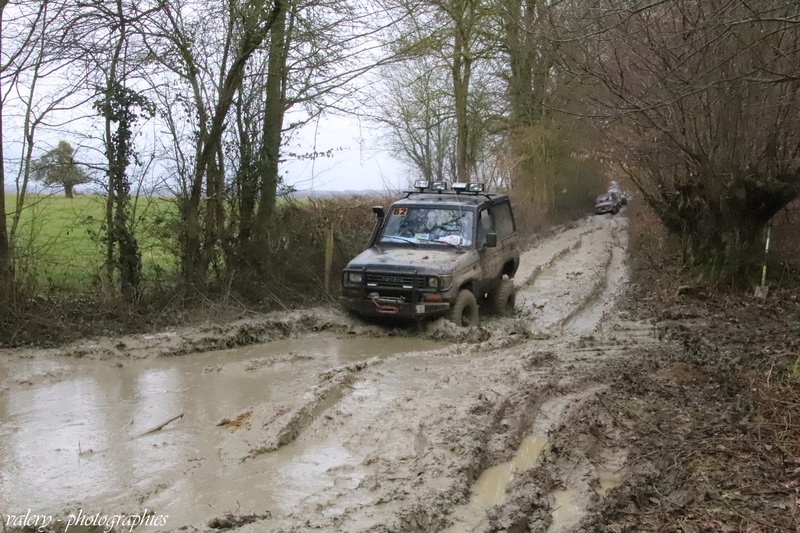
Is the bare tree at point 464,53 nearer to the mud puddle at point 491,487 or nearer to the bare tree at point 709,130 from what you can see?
the bare tree at point 709,130

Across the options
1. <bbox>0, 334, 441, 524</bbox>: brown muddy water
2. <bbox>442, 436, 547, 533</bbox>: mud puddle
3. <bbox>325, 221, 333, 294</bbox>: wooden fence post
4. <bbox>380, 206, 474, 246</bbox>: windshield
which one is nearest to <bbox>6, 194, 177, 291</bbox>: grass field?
<bbox>0, 334, 441, 524</bbox>: brown muddy water

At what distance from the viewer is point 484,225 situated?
36.8ft

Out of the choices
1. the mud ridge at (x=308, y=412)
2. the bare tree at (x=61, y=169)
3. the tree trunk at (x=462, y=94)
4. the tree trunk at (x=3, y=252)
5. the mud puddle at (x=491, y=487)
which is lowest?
the mud puddle at (x=491, y=487)

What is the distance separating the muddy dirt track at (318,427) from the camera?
4.64 meters

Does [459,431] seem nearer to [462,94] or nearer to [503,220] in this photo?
[503,220]

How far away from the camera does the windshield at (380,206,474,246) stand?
10.9 meters

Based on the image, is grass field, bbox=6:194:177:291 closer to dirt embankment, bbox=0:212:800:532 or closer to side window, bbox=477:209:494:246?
dirt embankment, bbox=0:212:800:532

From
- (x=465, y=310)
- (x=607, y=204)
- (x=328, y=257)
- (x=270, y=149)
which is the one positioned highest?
(x=270, y=149)

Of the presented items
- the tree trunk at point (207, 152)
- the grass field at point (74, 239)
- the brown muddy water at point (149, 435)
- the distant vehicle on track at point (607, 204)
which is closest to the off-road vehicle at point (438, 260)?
the brown muddy water at point (149, 435)

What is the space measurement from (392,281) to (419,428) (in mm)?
3978

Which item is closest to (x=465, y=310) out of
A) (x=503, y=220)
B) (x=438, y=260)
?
(x=438, y=260)

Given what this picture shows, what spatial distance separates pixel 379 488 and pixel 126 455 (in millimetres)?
2034

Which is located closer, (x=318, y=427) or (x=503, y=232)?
(x=318, y=427)

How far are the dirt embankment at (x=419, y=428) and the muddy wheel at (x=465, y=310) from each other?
0.77 feet
